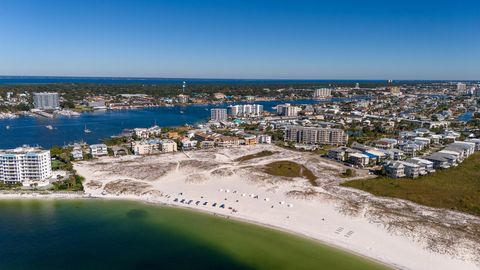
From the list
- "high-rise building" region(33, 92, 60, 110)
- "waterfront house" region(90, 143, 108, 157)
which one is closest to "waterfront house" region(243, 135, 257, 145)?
"waterfront house" region(90, 143, 108, 157)

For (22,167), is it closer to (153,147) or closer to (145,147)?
(145,147)

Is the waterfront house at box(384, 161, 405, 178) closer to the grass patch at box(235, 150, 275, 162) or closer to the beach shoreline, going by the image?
the grass patch at box(235, 150, 275, 162)

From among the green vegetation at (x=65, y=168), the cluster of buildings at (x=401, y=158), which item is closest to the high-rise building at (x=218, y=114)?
the cluster of buildings at (x=401, y=158)

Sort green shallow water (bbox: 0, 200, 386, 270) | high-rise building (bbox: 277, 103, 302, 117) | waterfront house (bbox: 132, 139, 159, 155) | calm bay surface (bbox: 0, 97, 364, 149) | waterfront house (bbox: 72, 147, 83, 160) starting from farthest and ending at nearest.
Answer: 1. high-rise building (bbox: 277, 103, 302, 117)
2. calm bay surface (bbox: 0, 97, 364, 149)
3. waterfront house (bbox: 132, 139, 159, 155)
4. waterfront house (bbox: 72, 147, 83, 160)
5. green shallow water (bbox: 0, 200, 386, 270)

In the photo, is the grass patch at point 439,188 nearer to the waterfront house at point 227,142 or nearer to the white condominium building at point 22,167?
the waterfront house at point 227,142

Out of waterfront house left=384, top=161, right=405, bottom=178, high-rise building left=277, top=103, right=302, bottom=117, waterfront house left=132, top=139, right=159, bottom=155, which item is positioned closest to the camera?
waterfront house left=384, top=161, right=405, bottom=178

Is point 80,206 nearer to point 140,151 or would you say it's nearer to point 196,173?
point 196,173

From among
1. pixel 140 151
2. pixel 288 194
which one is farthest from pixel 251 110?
pixel 288 194
